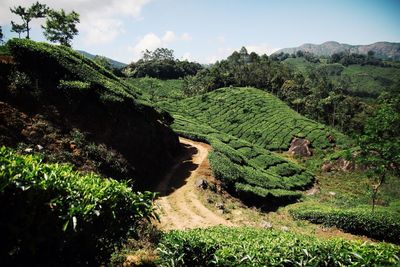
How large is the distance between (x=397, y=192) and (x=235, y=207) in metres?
30.4

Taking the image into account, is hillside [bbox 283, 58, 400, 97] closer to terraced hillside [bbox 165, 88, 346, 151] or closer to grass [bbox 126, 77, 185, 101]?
grass [bbox 126, 77, 185, 101]

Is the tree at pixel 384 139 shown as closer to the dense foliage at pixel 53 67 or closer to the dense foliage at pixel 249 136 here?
the dense foliage at pixel 249 136

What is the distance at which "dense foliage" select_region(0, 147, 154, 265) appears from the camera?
632 centimetres

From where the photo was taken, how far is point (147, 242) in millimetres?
12938

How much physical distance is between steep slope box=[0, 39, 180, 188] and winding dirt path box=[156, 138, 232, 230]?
1806 millimetres

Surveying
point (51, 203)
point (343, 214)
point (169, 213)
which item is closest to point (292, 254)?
point (51, 203)

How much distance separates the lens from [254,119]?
6819 centimetres

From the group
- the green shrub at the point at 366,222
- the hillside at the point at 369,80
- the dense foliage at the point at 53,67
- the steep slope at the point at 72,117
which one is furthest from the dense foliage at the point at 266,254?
the hillside at the point at 369,80

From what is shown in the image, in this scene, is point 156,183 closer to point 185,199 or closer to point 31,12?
point 185,199

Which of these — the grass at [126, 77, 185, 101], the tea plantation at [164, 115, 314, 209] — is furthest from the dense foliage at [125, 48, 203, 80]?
the tea plantation at [164, 115, 314, 209]

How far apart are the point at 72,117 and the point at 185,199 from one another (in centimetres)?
1069

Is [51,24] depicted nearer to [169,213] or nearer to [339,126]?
[169,213]

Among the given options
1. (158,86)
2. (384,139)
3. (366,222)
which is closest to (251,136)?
(384,139)

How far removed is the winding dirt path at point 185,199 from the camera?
1920 centimetres
